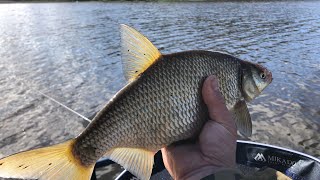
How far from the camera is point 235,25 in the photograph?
3406 cm

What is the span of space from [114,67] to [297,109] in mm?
9789

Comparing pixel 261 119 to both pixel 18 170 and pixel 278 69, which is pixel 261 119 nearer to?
pixel 278 69

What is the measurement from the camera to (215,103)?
3.17 meters

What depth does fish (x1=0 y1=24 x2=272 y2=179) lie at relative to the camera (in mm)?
2844

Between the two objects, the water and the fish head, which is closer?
the fish head

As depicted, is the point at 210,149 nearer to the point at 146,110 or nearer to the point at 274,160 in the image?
the point at 146,110

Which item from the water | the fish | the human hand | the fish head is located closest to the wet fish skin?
the fish

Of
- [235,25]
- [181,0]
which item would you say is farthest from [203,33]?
[181,0]

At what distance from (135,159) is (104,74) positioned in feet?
45.3

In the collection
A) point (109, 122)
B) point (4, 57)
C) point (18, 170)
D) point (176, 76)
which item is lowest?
point (4, 57)

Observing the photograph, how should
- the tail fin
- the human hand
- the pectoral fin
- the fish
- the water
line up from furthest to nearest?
the water
the pectoral fin
the human hand
the fish
the tail fin

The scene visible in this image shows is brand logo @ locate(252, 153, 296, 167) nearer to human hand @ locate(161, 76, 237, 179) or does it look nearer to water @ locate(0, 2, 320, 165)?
human hand @ locate(161, 76, 237, 179)

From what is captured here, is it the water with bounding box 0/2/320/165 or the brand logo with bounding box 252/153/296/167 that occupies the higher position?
the brand logo with bounding box 252/153/296/167

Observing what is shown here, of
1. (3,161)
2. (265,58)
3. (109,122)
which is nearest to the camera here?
(3,161)
